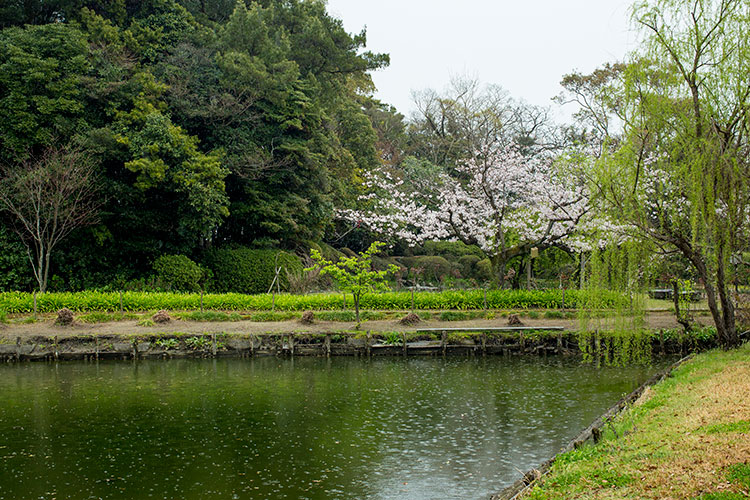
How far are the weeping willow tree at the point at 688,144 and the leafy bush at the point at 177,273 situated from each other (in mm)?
16461

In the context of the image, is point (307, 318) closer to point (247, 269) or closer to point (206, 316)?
point (206, 316)

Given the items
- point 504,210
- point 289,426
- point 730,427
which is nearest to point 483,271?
point 504,210

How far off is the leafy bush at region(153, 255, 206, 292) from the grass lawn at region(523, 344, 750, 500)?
1818cm

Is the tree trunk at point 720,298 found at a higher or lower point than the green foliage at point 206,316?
higher

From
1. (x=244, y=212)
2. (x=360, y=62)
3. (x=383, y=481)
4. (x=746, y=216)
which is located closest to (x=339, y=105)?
(x=360, y=62)

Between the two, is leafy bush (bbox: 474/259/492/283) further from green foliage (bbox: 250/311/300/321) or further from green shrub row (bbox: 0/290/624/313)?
green foliage (bbox: 250/311/300/321)

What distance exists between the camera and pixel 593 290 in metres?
12.4

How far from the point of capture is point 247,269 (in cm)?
2548

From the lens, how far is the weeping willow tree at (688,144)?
1084 centimetres

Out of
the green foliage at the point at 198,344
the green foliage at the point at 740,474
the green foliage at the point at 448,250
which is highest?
the green foliage at the point at 448,250

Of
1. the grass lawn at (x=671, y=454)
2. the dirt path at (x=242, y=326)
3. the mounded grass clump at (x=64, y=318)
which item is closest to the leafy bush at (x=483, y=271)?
the dirt path at (x=242, y=326)

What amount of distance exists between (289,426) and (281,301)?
11.1 meters

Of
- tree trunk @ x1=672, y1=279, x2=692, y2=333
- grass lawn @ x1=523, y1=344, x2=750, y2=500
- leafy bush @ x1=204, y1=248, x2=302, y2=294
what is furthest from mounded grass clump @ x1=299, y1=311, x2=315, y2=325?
grass lawn @ x1=523, y1=344, x2=750, y2=500

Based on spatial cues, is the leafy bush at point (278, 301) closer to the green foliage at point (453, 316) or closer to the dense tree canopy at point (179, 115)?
the green foliage at point (453, 316)
